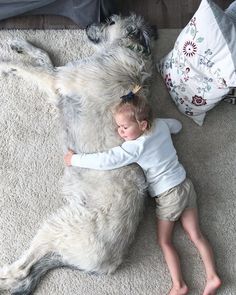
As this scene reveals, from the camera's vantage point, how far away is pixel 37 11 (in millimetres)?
2334

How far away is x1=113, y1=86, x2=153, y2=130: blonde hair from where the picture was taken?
188 cm

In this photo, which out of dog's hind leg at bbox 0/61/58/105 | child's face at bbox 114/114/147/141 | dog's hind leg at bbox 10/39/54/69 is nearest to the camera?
child's face at bbox 114/114/147/141

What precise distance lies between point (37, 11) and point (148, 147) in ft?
3.15

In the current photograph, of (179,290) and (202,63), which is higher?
(202,63)

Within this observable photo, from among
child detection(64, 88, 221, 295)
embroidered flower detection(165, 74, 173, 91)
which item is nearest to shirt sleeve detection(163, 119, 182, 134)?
child detection(64, 88, 221, 295)

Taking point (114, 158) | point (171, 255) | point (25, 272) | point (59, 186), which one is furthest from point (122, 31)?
point (25, 272)

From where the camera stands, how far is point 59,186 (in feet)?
6.99

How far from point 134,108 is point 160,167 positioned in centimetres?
29

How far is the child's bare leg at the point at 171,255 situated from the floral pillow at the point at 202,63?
0.56 meters

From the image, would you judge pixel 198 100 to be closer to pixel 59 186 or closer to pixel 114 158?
pixel 114 158

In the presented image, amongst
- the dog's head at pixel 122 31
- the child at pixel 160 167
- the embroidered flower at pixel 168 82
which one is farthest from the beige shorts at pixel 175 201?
the dog's head at pixel 122 31

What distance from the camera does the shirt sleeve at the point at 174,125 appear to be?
86.1 inches

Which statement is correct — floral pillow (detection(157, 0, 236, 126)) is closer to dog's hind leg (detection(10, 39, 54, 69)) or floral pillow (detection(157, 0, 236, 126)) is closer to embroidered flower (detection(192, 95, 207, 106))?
embroidered flower (detection(192, 95, 207, 106))

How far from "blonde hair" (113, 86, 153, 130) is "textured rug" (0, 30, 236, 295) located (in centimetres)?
39
